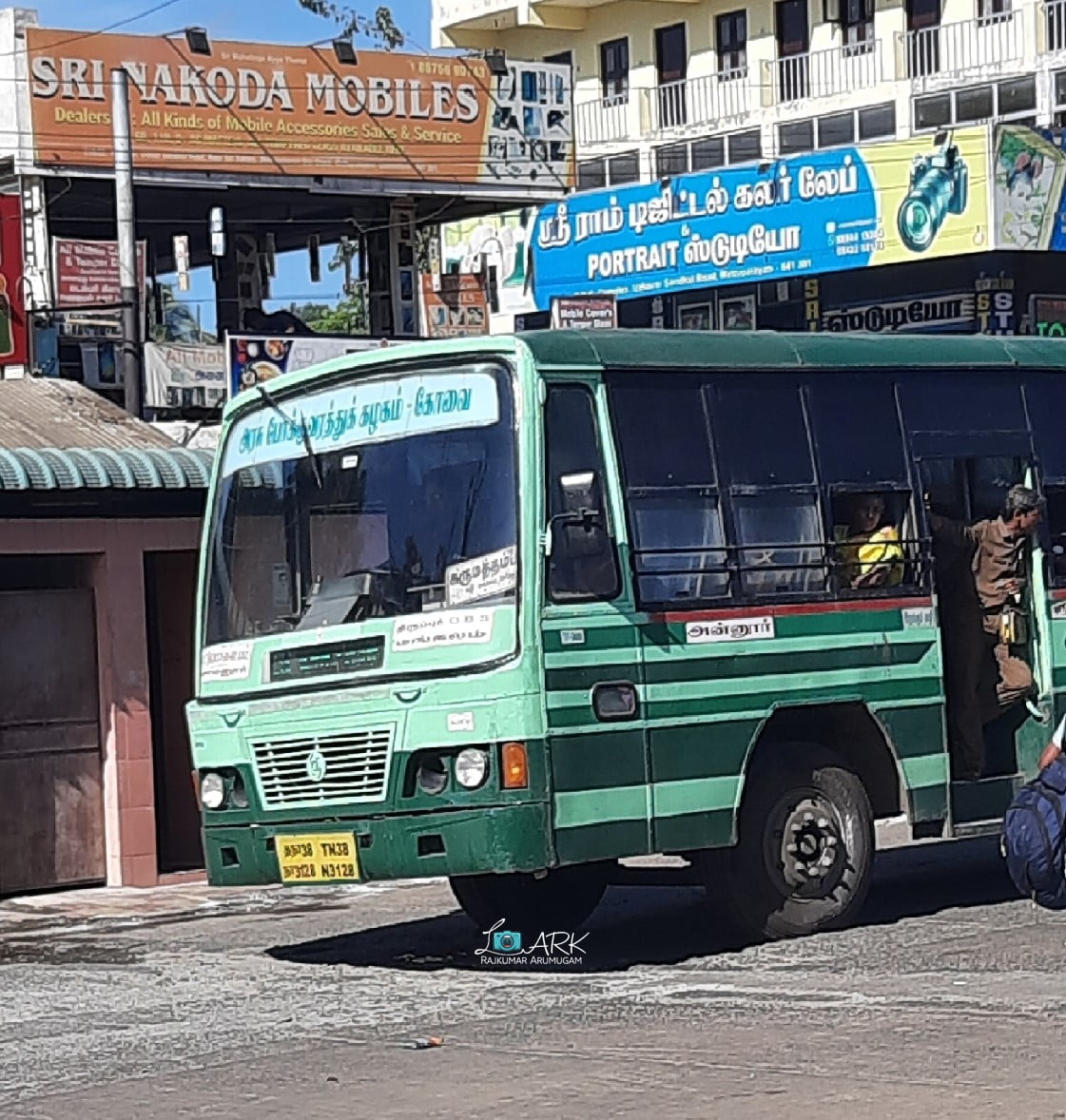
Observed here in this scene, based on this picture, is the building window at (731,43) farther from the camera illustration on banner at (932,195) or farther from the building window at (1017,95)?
the camera illustration on banner at (932,195)

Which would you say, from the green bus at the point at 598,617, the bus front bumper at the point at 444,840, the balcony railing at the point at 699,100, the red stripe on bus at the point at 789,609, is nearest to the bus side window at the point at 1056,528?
the green bus at the point at 598,617

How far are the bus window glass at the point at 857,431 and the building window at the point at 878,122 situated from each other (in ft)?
117

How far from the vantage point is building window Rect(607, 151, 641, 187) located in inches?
2015

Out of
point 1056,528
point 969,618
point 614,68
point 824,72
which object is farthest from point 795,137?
point 969,618

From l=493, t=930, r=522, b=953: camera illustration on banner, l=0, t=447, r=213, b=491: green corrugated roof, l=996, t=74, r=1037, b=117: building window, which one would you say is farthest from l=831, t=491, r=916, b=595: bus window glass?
l=996, t=74, r=1037, b=117: building window

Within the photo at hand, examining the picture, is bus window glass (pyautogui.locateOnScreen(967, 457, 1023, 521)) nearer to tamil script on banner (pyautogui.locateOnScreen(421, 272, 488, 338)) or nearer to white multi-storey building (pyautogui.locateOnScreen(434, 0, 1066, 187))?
tamil script on banner (pyautogui.locateOnScreen(421, 272, 488, 338))

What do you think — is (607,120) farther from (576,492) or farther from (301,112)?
(576,492)

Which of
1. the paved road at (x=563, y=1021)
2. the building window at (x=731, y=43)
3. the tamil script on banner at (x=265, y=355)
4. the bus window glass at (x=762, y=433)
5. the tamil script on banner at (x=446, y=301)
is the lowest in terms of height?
the paved road at (x=563, y=1021)

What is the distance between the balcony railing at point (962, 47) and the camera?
44.9m

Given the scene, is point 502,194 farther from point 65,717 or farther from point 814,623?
point 814,623

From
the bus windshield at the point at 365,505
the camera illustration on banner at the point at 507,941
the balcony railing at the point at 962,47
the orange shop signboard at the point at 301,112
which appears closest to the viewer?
the bus windshield at the point at 365,505

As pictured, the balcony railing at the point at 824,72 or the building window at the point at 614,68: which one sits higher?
the building window at the point at 614,68

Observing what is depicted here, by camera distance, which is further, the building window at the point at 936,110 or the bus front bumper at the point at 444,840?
the building window at the point at 936,110

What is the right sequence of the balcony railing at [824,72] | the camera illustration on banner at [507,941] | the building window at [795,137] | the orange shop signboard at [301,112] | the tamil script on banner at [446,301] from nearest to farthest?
the camera illustration on banner at [507,941] → the orange shop signboard at [301,112] → the tamil script on banner at [446,301] → the balcony railing at [824,72] → the building window at [795,137]
